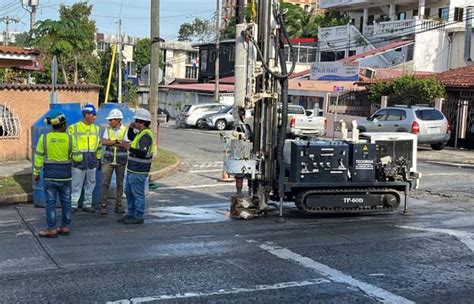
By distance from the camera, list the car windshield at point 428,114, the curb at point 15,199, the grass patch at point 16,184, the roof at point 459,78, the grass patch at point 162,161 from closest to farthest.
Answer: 1. the curb at point 15,199
2. the grass patch at point 16,184
3. the grass patch at point 162,161
4. the car windshield at point 428,114
5. the roof at point 459,78

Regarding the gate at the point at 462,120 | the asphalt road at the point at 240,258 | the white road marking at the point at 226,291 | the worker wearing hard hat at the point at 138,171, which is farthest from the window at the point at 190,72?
the white road marking at the point at 226,291

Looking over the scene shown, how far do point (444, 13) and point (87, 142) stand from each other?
42.0 metres

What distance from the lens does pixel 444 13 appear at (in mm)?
46781

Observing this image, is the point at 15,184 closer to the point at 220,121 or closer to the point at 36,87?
the point at 36,87

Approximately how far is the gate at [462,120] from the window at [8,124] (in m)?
17.6

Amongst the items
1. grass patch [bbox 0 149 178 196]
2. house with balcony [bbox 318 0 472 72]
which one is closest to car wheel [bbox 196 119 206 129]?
house with balcony [bbox 318 0 472 72]

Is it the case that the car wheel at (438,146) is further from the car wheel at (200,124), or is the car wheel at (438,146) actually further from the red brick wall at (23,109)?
the car wheel at (200,124)

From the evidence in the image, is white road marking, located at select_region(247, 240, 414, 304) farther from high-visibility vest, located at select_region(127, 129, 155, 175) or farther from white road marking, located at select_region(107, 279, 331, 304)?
high-visibility vest, located at select_region(127, 129, 155, 175)

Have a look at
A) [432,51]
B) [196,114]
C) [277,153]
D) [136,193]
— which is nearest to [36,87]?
[136,193]

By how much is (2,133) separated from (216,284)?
1200 centimetres

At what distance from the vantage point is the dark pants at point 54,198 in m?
8.48

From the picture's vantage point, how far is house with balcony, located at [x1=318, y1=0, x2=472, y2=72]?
4178 cm

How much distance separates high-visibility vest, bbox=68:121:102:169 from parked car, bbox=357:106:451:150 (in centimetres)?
1421

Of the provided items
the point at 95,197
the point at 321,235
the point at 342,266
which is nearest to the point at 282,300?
the point at 342,266
